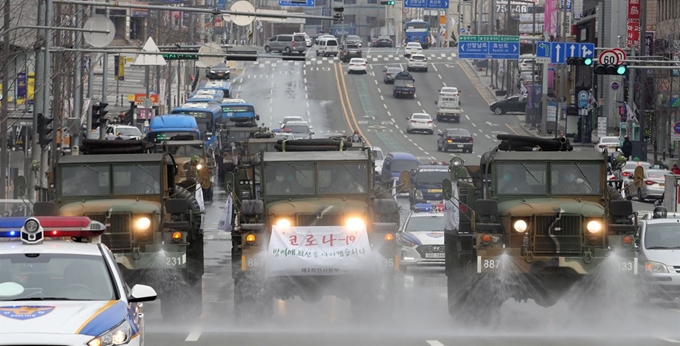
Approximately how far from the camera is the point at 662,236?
2480 centimetres

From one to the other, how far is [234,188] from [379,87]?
92.2 m

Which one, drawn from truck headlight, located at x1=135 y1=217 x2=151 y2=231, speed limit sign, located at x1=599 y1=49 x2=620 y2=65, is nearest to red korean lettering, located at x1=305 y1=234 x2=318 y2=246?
truck headlight, located at x1=135 y1=217 x2=151 y2=231

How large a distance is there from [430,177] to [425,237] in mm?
20741

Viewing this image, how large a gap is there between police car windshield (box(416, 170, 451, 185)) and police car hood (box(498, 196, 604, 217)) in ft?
96.0

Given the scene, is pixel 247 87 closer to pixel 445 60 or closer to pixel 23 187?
pixel 445 60

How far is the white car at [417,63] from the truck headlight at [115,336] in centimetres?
11095

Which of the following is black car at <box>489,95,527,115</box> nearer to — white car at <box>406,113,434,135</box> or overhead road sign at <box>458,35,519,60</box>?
white car at <box>406,113,434,135</box>

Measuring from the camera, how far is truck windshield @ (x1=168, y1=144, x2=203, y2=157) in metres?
49.2

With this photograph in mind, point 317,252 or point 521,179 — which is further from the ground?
point 521,179

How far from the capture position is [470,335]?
18469 mm

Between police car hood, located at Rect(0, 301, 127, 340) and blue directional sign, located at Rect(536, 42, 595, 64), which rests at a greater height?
blue directional sign, located at Rect(536, 42, 595, 64)

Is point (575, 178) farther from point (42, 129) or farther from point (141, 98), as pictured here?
point (141, 98)

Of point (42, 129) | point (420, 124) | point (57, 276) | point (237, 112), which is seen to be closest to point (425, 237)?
point (42, 129)

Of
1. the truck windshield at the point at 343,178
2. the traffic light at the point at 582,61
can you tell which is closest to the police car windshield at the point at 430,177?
the traffic light at the point at 582,61
